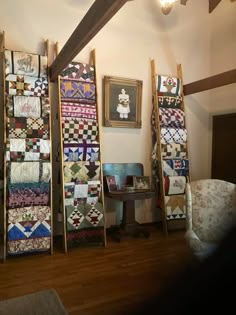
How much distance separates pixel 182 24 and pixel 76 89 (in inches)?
86.1

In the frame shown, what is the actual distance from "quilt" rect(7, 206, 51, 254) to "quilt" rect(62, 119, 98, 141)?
0.92 metres

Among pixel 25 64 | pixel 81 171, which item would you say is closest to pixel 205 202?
pixel 81 171

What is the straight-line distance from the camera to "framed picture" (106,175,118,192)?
12.3ft

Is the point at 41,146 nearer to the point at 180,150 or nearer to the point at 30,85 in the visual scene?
the point at 30,85

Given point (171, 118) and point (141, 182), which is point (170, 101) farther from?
point (141, 182)

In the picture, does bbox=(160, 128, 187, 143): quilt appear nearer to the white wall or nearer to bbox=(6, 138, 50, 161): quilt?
the white wall

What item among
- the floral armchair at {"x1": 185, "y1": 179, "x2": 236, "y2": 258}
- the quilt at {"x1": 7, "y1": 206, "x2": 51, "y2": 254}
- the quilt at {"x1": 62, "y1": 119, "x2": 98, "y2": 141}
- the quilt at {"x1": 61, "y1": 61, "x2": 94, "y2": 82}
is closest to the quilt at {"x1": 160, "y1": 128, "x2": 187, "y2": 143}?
the quilt at {"x1": 62, "y1": 119, "x2": 98, "y2": 141}

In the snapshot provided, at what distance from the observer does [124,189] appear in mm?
3805

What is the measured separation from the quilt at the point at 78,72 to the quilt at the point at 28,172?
115 cm

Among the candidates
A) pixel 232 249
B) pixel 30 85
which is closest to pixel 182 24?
pixel 30 85

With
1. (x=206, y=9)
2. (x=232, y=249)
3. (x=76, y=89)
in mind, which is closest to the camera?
(x=232, y=249)

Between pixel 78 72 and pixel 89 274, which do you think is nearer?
pixel 89 274

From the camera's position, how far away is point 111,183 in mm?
3799

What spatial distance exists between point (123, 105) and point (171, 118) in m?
0.77
